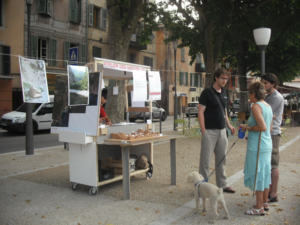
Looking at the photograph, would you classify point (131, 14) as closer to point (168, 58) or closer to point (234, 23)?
point (234, 23)

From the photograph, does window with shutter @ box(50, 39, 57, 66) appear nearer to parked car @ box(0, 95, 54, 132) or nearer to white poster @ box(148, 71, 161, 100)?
parked car @ box(0, 95, 54, 132)

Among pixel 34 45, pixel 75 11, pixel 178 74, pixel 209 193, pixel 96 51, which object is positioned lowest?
pixel 209 193

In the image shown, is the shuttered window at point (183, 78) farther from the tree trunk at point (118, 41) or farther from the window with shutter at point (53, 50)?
the tree trunk at point (118, 41)

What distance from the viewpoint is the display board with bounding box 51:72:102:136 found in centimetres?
522

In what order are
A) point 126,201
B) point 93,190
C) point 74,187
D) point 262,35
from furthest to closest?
point 262,35
point 74,187
point 93,190
point 126,201

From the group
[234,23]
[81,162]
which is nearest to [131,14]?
[234,23]

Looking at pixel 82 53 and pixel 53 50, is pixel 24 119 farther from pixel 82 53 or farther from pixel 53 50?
pixel 82 53

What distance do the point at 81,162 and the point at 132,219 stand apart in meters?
1.70

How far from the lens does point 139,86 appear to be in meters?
6.35

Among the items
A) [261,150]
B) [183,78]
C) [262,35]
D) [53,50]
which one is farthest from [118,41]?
[183,78]

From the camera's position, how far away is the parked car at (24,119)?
51.3ft

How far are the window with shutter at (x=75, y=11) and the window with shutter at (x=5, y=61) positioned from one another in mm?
6334

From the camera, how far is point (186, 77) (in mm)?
43438

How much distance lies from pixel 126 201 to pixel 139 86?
7.72 feet
